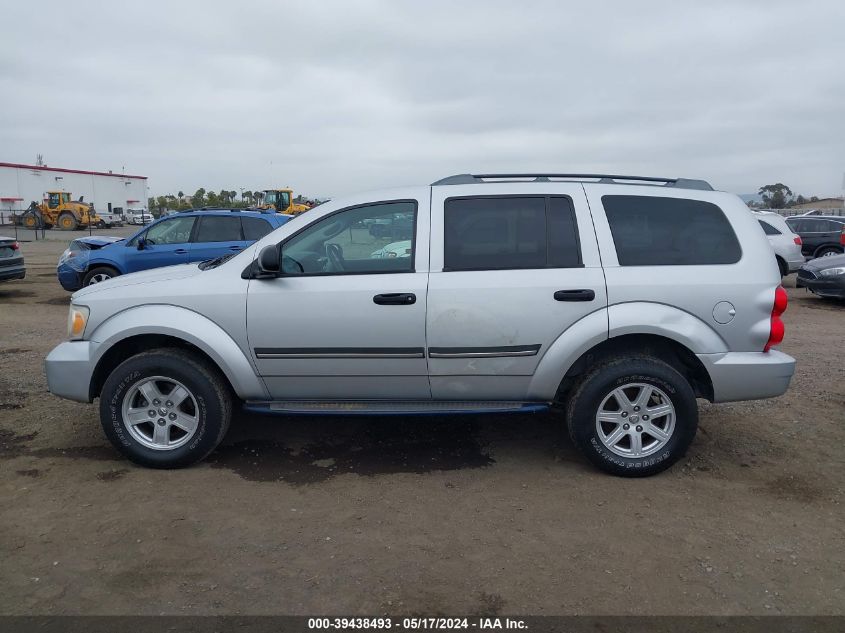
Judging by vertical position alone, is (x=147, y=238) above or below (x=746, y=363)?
above

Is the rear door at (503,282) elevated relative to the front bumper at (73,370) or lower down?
elevated

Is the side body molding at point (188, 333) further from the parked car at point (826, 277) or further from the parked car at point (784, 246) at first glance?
→ the parked car at point (784, 246)

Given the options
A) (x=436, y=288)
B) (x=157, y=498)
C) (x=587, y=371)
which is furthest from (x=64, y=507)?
(x=587, y=371)

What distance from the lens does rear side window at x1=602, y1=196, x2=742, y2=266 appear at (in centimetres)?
442

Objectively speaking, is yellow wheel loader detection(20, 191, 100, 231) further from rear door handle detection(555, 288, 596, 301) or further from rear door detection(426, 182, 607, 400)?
rear door handle detection(555, 288, 596, 301)

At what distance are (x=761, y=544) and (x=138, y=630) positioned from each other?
3.05 metres

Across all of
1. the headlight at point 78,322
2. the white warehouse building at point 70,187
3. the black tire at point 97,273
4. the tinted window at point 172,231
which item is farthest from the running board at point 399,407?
the white warehouse building at point 70,187

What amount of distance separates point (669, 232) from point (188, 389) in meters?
3.27

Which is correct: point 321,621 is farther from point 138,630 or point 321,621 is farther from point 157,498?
point 157,498

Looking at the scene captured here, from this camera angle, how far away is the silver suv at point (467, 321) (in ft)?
14.1

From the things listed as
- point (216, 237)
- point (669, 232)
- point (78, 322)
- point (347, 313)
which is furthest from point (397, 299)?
point (216, 237)

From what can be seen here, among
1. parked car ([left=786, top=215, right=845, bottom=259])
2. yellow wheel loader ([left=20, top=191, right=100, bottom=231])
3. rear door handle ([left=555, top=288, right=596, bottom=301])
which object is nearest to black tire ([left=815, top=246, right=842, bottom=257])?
parked car ([left=786, top=215, right=845, bottom=259])

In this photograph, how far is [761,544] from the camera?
3611 mm

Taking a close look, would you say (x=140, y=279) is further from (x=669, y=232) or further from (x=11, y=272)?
(x=11, y=272)
